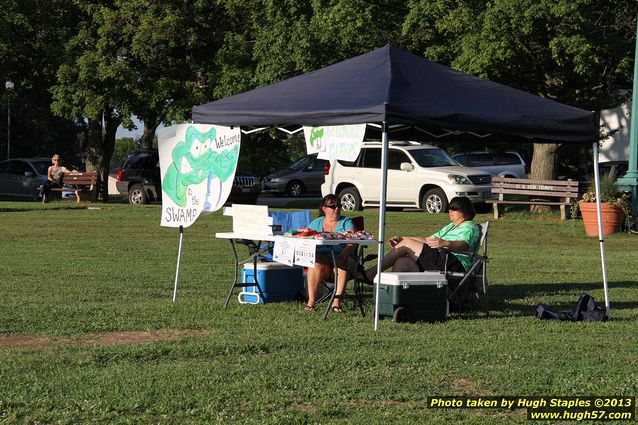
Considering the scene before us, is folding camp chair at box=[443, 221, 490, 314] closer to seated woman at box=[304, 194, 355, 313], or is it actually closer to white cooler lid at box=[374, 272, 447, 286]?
white cooler lid at box=[374, 272, 447, 286]

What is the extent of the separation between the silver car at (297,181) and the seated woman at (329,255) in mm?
24838

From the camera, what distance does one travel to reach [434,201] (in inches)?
1010

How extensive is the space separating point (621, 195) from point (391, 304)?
1261 centimetres

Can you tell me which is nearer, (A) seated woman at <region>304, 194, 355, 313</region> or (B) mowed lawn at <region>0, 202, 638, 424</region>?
(B) mowed lawn at <region>0, 202, 638, 424</region>

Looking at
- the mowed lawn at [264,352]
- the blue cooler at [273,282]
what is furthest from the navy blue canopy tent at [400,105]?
the blue cooler at [273,282]

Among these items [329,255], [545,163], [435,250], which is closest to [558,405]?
[435,250]

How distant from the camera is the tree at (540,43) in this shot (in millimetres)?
24328

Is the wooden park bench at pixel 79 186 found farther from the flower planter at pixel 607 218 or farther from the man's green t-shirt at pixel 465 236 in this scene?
the man's green t-shirt at pixel 465 236

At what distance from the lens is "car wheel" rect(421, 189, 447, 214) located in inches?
1005

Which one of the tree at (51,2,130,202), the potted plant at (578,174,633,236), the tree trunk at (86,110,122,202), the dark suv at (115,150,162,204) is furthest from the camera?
the tree trunk at (86,110,122,202)

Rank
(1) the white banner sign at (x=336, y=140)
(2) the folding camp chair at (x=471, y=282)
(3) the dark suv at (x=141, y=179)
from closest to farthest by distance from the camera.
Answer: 1. (1) the white banner sign at (x=336, y=140)
2. (2) the folding camp chair at (x=471, y=282)
3. (3) the dark suv at (x=141, y=179)

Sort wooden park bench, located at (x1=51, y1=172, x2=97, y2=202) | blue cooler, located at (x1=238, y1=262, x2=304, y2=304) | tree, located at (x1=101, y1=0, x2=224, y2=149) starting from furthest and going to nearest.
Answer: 1. tree, located at (x1=101, y1=0, x2=224, y2=149)
2. wooden park bench, located at (x1=51, y1=172, x2=97, y2=202)
3. blue cooler, located at (x1=238, y1=262, x2=304, y2=304)

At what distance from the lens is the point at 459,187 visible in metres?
25.1

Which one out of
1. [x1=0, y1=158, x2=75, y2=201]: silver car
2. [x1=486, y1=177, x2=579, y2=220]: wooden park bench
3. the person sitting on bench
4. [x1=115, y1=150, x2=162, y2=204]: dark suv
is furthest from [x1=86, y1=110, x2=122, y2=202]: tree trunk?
[x1=486, y1=177, x2=579, y2=220]: wooden park bench
